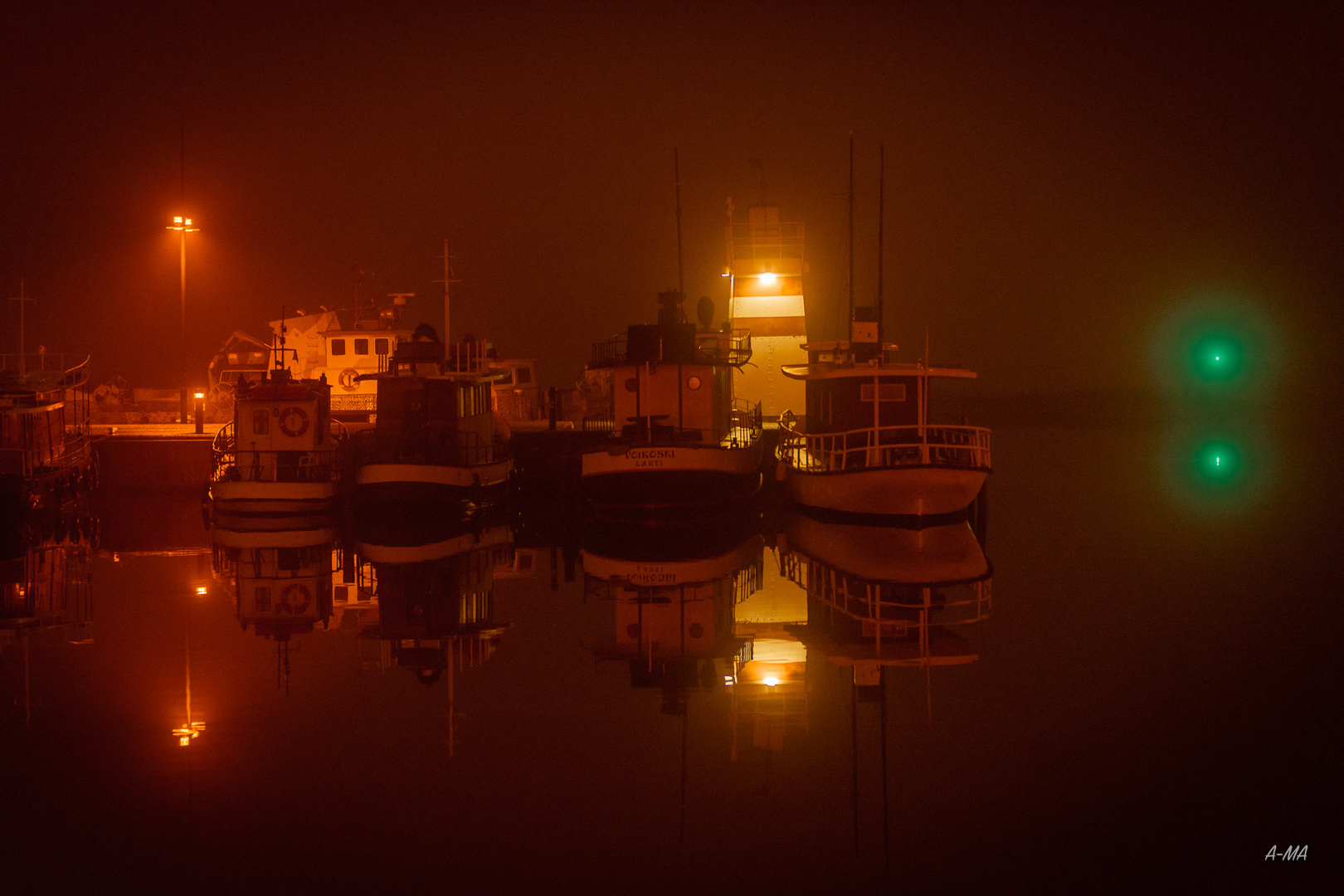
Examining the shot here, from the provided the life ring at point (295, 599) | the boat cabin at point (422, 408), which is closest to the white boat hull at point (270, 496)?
the boat cabin at point (422, 408)

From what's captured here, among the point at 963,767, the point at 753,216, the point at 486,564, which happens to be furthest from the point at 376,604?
the point at 753,216

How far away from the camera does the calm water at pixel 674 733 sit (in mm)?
7859

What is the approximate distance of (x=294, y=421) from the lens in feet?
96.2

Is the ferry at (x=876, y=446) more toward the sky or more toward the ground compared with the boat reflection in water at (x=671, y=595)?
more toward the sky

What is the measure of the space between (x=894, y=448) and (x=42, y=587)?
16.9m

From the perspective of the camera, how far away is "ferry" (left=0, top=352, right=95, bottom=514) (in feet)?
97.7

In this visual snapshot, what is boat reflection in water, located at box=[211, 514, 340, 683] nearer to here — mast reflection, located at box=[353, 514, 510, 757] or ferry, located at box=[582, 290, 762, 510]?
mast reflection, located at box=[353, 514, 510, 757]

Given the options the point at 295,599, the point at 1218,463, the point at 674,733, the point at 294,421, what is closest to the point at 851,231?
the point at 294,421

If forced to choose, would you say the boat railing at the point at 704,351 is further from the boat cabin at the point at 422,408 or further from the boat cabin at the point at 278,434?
the boat cabin at the point at 278,434

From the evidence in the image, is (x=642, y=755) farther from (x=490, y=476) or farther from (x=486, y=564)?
(x=490, y=476)

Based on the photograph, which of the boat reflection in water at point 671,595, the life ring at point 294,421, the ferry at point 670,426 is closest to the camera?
the boat reflection in water at point 671,595

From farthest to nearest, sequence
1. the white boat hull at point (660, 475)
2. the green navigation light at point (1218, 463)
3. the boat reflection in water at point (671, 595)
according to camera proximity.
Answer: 1. the green navigation light at point (1218, 463)
2. the white boat hull at point (660, 475)
3. the boat reflection in water at point (671, 595)

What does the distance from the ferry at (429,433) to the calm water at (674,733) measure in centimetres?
699

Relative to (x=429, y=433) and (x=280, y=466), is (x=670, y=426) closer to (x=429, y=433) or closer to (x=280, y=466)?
(x=429, y=433)
